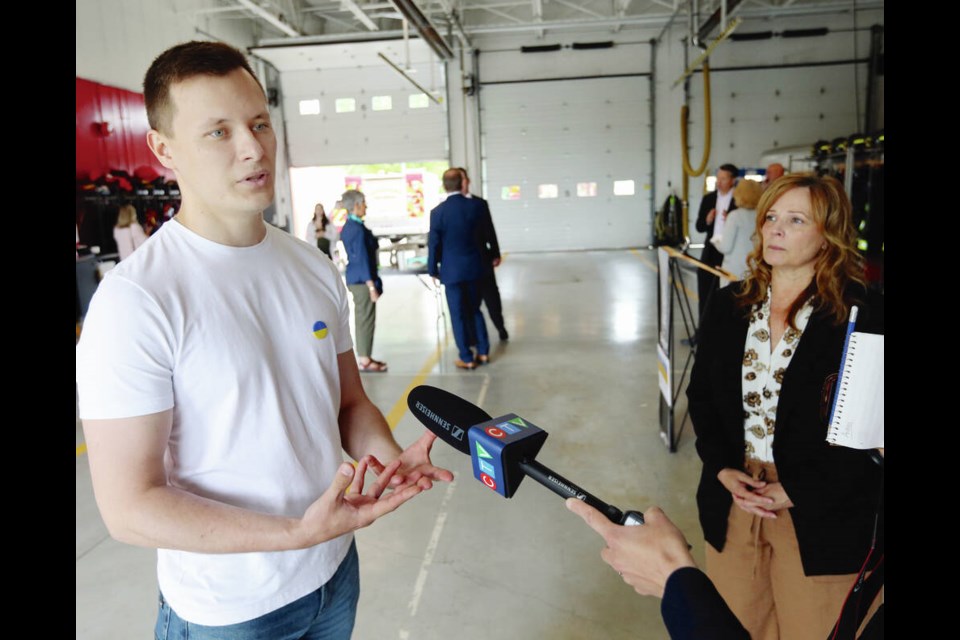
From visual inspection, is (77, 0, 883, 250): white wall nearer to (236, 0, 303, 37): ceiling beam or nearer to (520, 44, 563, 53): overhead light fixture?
(520, 44, 563, 53): overhead light fixture

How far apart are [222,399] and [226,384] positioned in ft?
0.11

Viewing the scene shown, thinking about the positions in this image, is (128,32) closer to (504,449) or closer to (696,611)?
(504,449)

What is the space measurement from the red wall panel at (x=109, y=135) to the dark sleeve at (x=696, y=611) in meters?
12.3

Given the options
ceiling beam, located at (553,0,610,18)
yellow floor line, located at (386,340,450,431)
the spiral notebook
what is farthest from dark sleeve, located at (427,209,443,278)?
ceiling beam, located at (553,0,610,18)

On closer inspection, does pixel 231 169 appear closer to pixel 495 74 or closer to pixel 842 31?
pixel 495 74

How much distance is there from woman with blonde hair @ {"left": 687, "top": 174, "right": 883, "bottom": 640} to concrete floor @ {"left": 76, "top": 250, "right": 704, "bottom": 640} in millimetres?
912

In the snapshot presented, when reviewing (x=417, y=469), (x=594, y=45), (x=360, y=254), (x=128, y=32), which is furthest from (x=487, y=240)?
(x=594, y=45)

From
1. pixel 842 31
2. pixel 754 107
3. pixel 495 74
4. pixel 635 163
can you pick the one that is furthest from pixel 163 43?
pixel 842 31

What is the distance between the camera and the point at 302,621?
147cm

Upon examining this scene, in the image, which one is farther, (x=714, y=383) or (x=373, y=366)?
(x=373, y=366)

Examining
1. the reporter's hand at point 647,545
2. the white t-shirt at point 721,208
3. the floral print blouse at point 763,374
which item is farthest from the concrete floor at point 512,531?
the reporter's hand at point 647,545

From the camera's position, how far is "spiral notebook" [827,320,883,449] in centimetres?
145

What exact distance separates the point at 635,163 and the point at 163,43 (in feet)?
39.4

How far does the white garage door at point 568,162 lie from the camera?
17.5 metres
